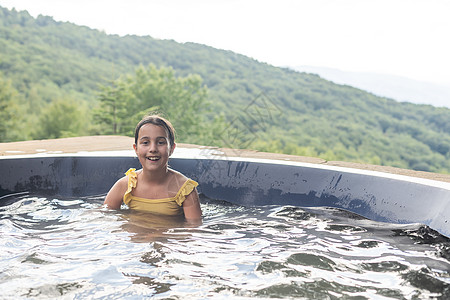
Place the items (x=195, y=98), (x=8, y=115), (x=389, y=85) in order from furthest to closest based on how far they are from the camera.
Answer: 1. (x=389, y=85)
2. (x=195, y=98)
3. (x=8, y=115)

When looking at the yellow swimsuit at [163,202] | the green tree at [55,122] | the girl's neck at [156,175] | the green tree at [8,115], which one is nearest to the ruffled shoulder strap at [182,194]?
the yellow swimsuit at [163,202]

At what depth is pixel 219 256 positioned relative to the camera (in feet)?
5.52

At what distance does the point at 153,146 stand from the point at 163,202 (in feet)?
0.99

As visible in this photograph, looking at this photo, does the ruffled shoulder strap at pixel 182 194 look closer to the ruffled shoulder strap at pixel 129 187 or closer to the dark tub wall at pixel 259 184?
the ruffled shoulder strap at pixel 129 187

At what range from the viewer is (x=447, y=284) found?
1368 mm

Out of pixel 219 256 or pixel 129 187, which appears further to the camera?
pixel 129 187

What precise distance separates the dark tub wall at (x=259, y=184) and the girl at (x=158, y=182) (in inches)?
17.7

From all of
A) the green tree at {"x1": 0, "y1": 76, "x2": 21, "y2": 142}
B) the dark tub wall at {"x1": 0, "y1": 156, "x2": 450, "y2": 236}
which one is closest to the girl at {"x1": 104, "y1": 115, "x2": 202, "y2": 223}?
the dark tub wall at {"x1": 0, "y1": 156, "x2": 450, "y2": 236}

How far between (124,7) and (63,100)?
15647 millimetres

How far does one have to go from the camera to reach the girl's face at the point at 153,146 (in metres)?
2.22

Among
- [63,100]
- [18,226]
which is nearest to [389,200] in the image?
[18,226]

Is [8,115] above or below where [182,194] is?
below

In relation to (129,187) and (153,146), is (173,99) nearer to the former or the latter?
(129,187)

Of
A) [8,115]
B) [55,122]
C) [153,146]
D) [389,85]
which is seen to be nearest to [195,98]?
[55,122]
